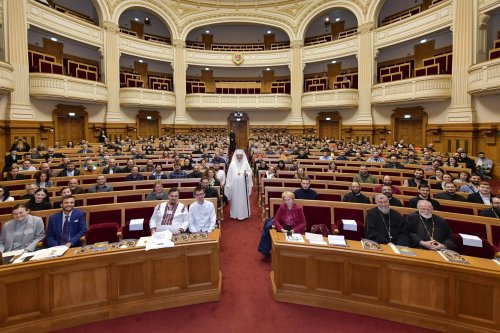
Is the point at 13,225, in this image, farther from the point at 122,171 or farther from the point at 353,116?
the point at 353,116

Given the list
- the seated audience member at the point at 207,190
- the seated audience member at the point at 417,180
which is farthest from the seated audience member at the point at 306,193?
the seated audience member at the point at 417,180

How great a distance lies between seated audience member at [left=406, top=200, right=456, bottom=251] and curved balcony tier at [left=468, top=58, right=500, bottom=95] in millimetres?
7886

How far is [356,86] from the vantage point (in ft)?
53.8

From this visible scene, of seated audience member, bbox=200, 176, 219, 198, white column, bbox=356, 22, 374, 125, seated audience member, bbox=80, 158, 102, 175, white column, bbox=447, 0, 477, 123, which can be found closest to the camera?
seated audience member, bbox=200, 176, 219, 198

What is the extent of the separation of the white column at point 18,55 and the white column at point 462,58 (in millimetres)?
15698

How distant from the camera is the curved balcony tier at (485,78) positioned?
8.56 metres

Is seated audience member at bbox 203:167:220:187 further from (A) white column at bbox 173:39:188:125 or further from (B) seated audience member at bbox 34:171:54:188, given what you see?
(A) white column at bbox 173:39:188:125

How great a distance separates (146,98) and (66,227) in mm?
13388

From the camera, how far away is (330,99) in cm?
1557

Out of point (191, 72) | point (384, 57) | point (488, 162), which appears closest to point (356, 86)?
point (384, 57)

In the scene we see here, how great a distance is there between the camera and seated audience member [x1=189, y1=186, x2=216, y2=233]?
382cm

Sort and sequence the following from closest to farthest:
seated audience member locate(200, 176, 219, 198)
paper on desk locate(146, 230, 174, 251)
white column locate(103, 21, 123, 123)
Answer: paper on desk locate(146, 230, 174, 251), seated audience member locate(200, 176, 219, 198), white column locate(103, 21, 123, 123)

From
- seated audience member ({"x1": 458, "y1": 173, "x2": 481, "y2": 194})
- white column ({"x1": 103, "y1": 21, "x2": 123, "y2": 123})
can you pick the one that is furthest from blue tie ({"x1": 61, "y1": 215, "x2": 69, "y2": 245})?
white column ({"x1": 103, "y1": 21, "x2": 123, "y2": 123})

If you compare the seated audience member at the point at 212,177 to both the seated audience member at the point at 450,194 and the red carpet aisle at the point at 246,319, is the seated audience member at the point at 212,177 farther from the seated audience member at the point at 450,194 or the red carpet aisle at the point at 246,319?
the seated audience member at the point at 450,194
